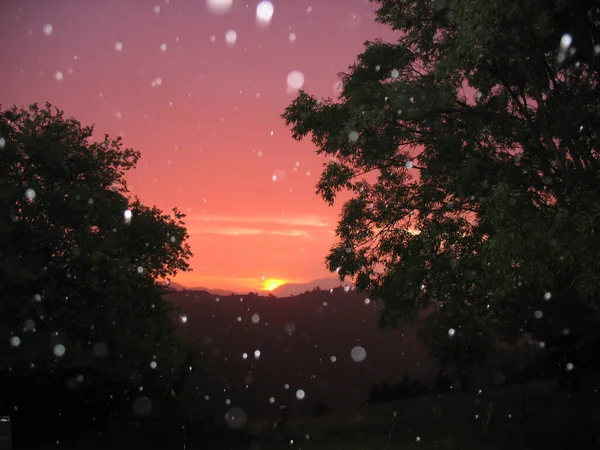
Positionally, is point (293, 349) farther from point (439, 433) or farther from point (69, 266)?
point (69, 266)

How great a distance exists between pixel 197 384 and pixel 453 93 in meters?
64.0

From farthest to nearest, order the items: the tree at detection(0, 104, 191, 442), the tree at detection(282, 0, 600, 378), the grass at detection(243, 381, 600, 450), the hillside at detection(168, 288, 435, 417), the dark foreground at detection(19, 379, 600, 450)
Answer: the hillside at detection(168, 288, 435, 417) → the dark foreground at detection(19, 379, 600, 450) → the grass at detection(243, 381, 600, 450) → the tree at detection(0, 104, 191, 442) → the tree at detection(282, 0, 600, 378)

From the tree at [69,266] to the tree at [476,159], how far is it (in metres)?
7.50

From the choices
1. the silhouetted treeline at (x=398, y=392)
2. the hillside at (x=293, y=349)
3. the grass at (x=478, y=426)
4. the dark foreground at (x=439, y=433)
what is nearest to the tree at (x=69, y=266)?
the dark foreground at (x=439, y=433)

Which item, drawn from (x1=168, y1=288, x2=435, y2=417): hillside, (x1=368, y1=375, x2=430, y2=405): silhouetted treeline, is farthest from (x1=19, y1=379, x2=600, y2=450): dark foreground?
(x1=168, y1=288, x2=435, y2=417): hillside

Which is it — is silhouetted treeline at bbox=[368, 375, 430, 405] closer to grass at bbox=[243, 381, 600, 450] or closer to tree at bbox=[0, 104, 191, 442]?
grass at bbox=[243, 381, 600, 450]

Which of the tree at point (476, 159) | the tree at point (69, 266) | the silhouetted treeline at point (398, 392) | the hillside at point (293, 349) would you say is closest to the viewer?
the tree at point (476, 159)

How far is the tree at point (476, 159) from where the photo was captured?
8867mm

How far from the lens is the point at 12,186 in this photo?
49.0ft

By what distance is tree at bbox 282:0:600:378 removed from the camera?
29.1 ft

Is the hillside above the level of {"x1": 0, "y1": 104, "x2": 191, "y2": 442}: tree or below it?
below

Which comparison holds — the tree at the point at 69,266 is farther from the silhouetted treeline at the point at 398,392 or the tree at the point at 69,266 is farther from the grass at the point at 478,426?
the silhouetted treeline at the point at 398,392

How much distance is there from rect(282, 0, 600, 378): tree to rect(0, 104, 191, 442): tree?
7.50 metres

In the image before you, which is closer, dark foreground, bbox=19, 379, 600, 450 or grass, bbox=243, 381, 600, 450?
grass, bbox=243, 381, 600, 450
